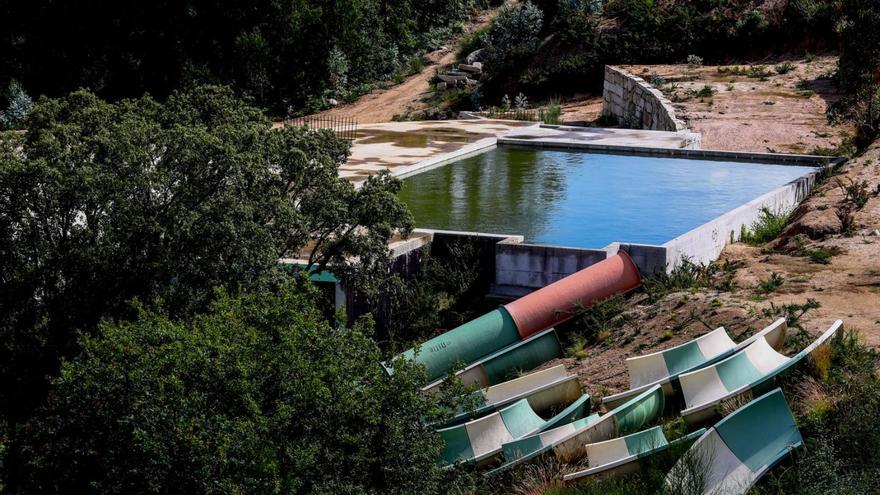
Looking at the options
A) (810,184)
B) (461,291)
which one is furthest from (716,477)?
(810,184)

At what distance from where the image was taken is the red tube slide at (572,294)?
16047mm

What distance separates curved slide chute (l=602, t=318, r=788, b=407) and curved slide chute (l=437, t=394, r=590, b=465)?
0.86 m

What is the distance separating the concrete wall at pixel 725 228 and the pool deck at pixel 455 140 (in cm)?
531

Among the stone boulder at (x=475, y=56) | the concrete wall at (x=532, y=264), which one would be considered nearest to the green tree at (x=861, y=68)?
the concrete wall at (x=532, y=264)

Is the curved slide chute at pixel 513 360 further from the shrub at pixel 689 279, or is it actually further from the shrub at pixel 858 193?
the shrub at pixel 858 193

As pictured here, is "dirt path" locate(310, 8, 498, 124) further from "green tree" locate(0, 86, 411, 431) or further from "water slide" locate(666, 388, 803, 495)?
"water slide" locate(666, 388, 803, 495)

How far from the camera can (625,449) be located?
452 inches

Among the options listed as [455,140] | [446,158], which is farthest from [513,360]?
[455,140]

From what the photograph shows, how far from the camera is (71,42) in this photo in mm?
44000

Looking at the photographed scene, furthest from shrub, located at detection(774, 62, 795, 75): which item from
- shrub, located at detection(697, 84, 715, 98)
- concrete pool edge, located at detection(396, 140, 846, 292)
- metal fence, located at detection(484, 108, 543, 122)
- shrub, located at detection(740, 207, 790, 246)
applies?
concrete pool edge, located at detection(396, 140, 846, 292)

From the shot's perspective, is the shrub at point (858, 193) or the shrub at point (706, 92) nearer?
the shrub at point (858, 193)

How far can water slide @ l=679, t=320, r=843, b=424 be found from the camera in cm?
1210

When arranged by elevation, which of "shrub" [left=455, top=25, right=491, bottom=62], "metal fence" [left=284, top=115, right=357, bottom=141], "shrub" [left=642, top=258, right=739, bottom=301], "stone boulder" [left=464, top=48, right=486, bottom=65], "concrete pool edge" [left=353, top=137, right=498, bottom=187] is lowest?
"metal fence" [left=284, top=115, right=357, bottom=141]

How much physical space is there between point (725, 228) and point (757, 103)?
45.0 ft
